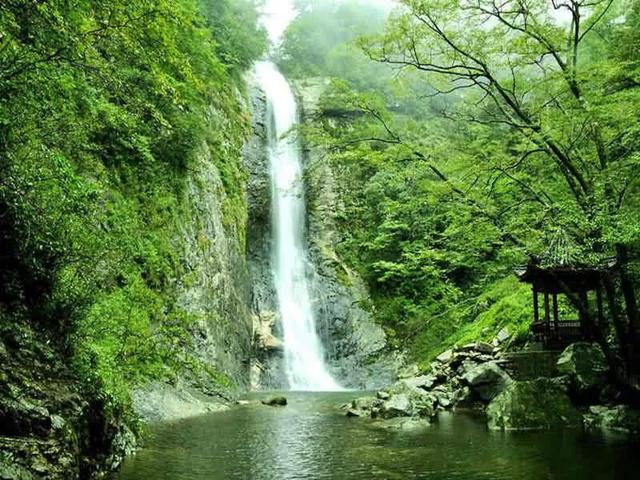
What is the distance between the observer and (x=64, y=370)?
19.9 feet

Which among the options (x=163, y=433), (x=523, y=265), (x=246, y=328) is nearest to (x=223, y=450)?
(x=163, y=433)

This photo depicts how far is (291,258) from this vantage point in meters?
26.9

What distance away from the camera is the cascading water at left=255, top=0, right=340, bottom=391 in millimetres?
22984

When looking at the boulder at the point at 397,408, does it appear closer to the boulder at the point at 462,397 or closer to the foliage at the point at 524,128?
the boulder at the point at 462,397

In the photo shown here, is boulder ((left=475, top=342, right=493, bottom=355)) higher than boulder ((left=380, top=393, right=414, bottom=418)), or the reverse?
boulder ((left=475, top=342, right=493, bottom=355))

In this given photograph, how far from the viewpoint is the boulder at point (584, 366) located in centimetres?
1219

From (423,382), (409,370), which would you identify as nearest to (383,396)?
(423,382)

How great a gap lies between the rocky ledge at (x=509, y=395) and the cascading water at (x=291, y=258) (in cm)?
710

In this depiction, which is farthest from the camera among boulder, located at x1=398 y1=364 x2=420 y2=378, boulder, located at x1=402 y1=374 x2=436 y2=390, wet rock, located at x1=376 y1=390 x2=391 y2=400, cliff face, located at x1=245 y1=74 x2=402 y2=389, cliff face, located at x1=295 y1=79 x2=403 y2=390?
cliff face, located at x1=295 y1=79 x2=403 y2=390

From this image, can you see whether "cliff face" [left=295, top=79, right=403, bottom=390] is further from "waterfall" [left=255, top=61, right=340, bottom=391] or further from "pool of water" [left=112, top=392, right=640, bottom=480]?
"pool of water" [left=112, top=392, right=640, bottom=480]

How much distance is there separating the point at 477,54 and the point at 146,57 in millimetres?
7295

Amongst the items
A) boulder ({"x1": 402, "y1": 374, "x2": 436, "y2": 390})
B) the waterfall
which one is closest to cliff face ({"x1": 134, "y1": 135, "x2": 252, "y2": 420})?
the waterfall

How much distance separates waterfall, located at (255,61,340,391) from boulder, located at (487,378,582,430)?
37.5 feet

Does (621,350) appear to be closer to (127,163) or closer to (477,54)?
(477,54)
